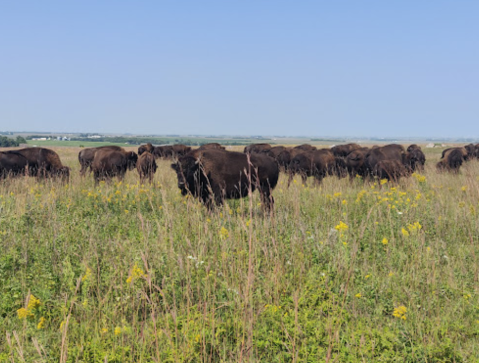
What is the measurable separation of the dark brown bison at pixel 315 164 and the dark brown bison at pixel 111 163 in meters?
7.60

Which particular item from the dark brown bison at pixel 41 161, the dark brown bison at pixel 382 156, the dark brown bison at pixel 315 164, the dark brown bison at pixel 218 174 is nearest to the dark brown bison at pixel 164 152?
the dark brown bison at pixel 41 161

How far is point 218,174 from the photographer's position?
30.9ft

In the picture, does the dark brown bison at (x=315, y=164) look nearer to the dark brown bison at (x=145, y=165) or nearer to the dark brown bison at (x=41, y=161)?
the dark brown bison at (x=145, y=165)

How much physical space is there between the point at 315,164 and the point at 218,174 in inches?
434

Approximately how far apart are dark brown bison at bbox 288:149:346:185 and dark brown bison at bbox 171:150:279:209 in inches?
374

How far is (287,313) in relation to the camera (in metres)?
3.70

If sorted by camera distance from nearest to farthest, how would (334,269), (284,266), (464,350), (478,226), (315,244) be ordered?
(464,350) → (334,269) → (284,266) → (315,244) → (478,226)

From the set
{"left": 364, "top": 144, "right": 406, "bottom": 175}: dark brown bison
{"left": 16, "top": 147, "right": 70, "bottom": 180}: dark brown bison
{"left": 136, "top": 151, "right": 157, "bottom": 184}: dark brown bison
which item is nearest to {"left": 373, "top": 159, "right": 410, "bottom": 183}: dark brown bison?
{"left": 364, "top": 144, "right": 406, "bottom": 175}: dark brown bison

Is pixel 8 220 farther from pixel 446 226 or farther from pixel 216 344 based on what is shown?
pixel 446 226

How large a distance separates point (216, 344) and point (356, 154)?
19357 millimetres

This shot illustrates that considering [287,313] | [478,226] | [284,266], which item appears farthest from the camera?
[478,226]

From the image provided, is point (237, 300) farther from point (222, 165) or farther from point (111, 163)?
point (111, 163)

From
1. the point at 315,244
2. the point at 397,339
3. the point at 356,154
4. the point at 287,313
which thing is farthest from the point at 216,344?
the point at 356,154

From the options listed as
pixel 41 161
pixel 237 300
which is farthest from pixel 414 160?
pixel 237 300
